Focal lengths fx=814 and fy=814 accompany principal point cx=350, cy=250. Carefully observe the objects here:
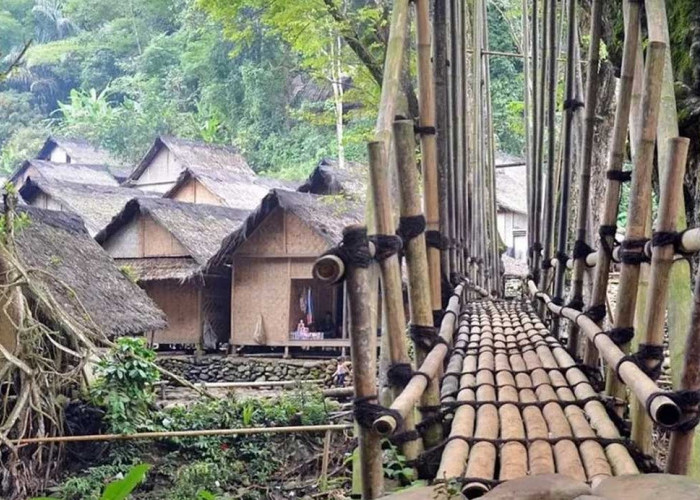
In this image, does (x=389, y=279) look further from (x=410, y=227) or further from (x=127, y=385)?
(x=127, y=385)

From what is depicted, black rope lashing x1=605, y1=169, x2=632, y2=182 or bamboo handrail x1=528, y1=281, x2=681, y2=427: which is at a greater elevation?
black rope lashing x1=605, y1=169, x2=632, y2=182

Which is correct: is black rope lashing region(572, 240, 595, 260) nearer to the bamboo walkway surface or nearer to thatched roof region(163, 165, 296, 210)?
the bamboo walkway surface

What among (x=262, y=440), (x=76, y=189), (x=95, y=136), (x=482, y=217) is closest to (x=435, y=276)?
(x=482, y=217)

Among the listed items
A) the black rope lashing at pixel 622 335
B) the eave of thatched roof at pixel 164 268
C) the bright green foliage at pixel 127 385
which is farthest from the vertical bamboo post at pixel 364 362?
the eave of thatched roof at pixel 164 268

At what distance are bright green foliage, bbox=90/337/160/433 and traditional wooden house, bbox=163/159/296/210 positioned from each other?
28.3ft

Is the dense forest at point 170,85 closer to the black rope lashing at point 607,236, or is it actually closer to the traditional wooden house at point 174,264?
the traditional wooden house at point 174,264

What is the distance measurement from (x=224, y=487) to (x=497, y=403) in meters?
4.79

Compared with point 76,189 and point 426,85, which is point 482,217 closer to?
point 426,85

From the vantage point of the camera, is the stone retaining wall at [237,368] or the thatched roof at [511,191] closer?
the stone retaining wall at [237,368]

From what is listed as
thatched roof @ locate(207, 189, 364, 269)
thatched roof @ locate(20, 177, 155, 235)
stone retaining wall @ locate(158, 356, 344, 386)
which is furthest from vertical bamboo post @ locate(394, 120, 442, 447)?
thatched roof @ locate(20, 177, 155, 235)

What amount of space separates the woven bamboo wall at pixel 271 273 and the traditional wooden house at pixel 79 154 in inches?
447

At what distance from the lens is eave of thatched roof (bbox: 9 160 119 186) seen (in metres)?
19.8

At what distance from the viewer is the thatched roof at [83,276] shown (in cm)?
848

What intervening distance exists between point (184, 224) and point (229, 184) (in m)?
4.79
